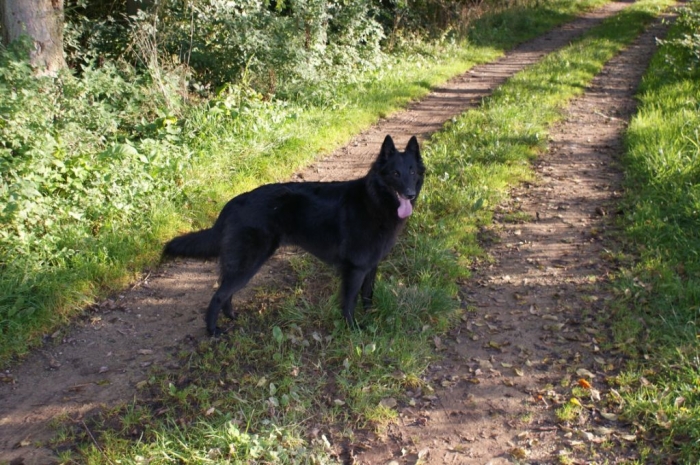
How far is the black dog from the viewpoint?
3965 millimetres

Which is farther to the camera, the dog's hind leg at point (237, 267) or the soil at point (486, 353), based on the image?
the dog's hind leg at point (237, 267)

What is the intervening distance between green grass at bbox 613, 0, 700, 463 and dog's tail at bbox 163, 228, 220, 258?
10.2ft

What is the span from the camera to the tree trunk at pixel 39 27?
20.8 ft

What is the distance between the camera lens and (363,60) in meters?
11.5

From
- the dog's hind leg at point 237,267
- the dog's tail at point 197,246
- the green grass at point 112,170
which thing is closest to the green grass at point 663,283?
the dog's hind leg at point 237,267

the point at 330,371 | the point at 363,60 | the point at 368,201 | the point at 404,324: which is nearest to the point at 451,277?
the point at 404,324

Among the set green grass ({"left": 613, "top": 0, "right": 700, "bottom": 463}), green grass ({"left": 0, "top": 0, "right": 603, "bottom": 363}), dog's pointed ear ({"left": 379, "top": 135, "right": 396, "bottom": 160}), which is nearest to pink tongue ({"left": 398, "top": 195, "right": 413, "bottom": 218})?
dog's pointed ear ({"left": 379, "top": 135, "right": 396, "bottom": 160})

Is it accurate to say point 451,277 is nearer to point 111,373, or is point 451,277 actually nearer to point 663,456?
point 663,456

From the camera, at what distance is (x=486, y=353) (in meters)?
3.98

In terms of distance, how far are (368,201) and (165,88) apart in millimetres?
4707

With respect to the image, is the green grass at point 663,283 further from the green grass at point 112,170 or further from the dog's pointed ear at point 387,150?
the green grass at point 112,170

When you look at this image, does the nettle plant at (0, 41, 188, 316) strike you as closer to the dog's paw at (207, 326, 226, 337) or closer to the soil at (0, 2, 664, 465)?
the soil at (0, 2, 664, 465)

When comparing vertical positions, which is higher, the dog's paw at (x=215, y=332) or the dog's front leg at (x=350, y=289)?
the dog's front leg at (x=350, y=289)

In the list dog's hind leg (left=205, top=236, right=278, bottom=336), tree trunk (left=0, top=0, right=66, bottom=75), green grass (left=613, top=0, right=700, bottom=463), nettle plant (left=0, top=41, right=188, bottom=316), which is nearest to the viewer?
green grass (left=613, top=0, right=700, bottom=463)
